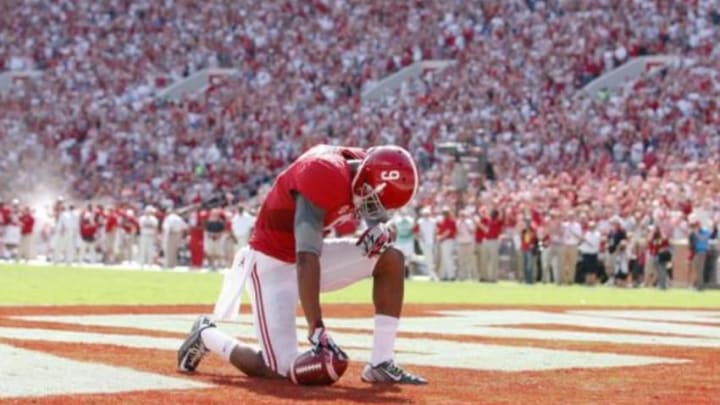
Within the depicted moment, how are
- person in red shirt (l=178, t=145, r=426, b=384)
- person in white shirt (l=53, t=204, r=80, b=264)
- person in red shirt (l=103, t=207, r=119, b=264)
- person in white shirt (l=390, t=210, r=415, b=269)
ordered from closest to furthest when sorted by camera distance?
person in red shirt (l=178, t=145, r=426, b=384) < person in white shirt (l=390, t=210, r=415, b=269) < person in white shirt (l=53, t=204, r=80, b=264) < person in red shirt (l=103, t=207, r=119, b=264)

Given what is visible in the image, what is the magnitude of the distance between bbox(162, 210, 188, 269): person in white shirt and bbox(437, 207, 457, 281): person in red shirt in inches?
278

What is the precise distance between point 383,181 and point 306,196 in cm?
40

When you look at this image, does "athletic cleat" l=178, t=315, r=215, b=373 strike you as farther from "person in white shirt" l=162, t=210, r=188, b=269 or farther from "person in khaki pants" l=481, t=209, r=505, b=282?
"person in white shirt" l=162, t=210, r=188, b=269

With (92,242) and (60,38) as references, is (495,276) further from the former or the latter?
(60,38)

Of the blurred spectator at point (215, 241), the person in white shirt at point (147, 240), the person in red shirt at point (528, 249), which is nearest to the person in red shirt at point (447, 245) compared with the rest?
the person in red shirt at point (528, 249)

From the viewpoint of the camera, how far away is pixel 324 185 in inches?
299

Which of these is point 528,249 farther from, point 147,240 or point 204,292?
point 147,240

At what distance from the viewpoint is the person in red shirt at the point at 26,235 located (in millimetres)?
36469

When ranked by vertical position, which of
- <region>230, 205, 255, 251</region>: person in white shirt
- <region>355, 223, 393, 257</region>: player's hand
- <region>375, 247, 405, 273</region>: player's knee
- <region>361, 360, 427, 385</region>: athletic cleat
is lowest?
<region>230, 205, 255, 251</region>: person in white shirt

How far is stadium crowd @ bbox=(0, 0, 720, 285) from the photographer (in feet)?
101

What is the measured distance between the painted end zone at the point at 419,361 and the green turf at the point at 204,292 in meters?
3.70

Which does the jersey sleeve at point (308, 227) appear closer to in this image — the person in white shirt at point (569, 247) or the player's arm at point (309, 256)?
the player's arm at point (309, 256)

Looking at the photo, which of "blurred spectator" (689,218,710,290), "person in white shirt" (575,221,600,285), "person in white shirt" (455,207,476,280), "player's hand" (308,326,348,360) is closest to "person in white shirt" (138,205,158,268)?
"person in white shirt" (455,207,476,280)

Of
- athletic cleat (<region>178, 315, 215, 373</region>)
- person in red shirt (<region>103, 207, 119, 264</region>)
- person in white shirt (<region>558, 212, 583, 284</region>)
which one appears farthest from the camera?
person in red shirt (<region>103, 207, 119, 264</region>)
